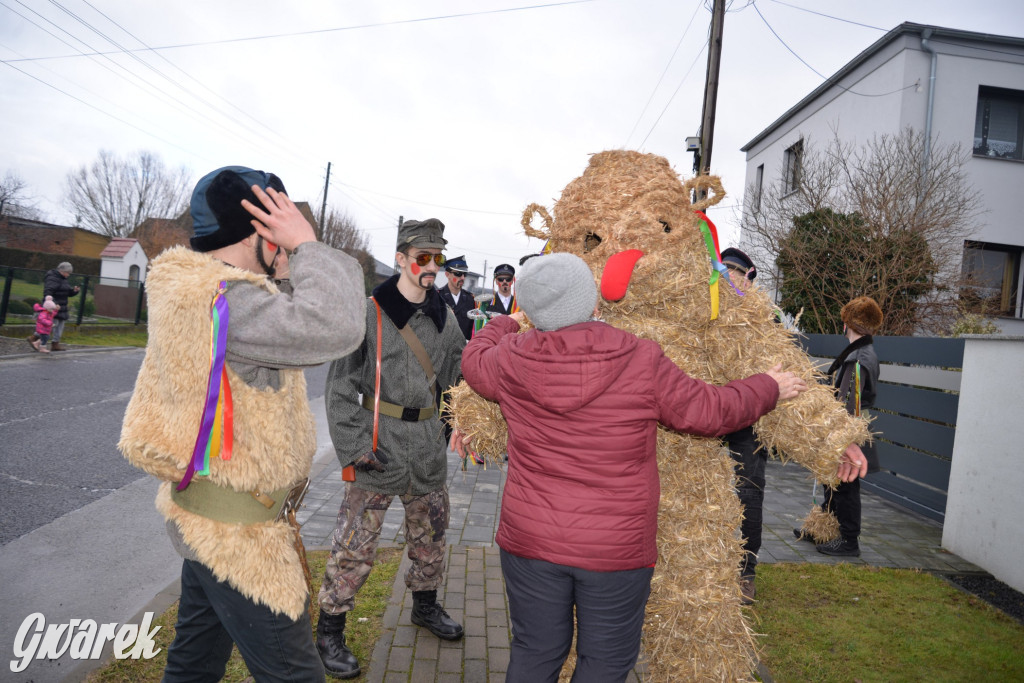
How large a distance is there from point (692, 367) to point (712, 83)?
9312 mm

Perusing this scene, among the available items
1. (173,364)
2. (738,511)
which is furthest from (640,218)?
(173,364)

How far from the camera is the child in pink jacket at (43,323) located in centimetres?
1412

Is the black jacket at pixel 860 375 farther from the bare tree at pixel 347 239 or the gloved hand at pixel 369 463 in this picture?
the bare tree at pixel 347 239

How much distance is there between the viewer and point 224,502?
1.84 meters

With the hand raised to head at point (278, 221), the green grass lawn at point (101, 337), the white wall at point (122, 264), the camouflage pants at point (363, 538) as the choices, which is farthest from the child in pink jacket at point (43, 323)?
the white wall at point (122, 264)

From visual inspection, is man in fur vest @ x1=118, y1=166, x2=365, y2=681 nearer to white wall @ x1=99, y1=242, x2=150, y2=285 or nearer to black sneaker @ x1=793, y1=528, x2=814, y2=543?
black sneaker @ x1=793, y1=528, x2=814, y2=543

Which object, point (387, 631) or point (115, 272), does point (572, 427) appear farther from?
point (115, 272)

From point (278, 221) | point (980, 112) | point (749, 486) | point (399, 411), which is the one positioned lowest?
point (749, 486)

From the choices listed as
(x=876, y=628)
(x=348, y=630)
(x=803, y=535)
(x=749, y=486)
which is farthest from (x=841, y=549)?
(x=348, y=630)

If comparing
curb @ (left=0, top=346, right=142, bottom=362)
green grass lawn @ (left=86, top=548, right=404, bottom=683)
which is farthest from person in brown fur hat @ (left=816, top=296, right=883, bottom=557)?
curb @ (left=0, top=346, right=142, bottom=362)

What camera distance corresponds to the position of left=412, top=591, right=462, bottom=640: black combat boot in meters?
3.38

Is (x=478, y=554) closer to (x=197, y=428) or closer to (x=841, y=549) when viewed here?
(x=841, y=549)

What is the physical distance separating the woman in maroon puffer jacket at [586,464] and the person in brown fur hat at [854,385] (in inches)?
137

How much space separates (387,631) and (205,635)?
1605 mm
